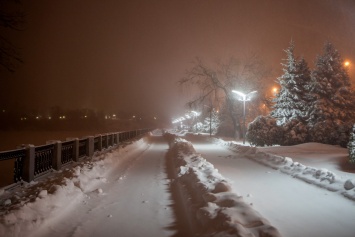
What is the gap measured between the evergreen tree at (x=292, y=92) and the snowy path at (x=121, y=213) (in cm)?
2429

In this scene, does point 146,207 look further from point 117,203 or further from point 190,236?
point 190,236

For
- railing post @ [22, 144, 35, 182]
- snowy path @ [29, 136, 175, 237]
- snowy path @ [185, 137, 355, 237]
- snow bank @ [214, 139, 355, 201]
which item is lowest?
snowy path @ [29, 136, 175, 237]

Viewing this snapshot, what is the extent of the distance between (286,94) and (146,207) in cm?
2836

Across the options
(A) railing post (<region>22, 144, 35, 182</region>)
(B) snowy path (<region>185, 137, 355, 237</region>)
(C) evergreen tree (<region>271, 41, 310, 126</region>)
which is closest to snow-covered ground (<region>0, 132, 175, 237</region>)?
(A) railing post (<region>22, 144, 35, 182</region>)

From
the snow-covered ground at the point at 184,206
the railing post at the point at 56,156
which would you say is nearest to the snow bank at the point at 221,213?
the snow-covered ground at the point at 184,206

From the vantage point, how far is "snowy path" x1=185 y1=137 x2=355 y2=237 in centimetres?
599

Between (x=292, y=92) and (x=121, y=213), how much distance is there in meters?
29.3

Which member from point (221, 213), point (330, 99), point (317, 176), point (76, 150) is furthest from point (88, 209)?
point (330, 99)

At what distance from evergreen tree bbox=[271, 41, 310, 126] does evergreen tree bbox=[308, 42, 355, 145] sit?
1.09m

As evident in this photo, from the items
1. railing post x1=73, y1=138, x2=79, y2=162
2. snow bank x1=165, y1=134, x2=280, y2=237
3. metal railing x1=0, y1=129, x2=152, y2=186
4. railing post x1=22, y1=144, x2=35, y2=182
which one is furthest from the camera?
railing post x1=73, y1=138, x2=79, y2=162

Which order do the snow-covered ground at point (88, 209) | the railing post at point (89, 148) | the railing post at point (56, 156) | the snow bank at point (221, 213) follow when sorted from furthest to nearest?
1. the railing post at point (89, 148)
2. the railing post at point (56, 156)
3. the snow-covered ground at point (88, 209)
4. the snow bank at point (221, 213)

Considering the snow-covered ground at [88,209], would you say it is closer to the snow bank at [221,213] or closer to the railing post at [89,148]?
the snow bank at [221,213]

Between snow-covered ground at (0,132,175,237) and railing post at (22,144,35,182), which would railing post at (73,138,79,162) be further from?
railing post at (22,144,35,182)

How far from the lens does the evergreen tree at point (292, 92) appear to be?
106 feet
